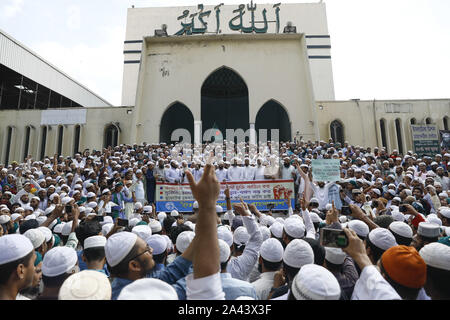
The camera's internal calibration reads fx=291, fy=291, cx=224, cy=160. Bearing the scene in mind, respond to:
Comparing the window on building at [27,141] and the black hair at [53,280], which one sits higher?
the window on building at [27,141]

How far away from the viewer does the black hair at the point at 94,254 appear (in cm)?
225

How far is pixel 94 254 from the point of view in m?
2.26

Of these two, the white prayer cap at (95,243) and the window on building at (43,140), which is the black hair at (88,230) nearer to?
the white prayer cap at (95,243)

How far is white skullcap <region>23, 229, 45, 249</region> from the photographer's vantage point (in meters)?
2.86

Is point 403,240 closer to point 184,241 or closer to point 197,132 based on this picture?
point 184,241

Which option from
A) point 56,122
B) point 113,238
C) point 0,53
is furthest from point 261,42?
point 113,238

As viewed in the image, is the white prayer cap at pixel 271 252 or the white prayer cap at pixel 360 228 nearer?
the white prayer cap at pixel 271 252

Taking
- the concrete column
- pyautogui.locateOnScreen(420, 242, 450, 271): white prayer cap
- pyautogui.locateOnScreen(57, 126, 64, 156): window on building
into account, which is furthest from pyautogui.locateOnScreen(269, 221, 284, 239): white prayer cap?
pyautogui.locateOnScreen(57, 126, 64, 156): window on building

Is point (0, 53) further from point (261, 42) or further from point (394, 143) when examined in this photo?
point (394, 143)

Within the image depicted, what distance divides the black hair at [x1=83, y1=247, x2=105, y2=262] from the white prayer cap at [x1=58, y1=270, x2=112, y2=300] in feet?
3.85

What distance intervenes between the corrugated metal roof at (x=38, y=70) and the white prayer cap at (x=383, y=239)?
1943 cm

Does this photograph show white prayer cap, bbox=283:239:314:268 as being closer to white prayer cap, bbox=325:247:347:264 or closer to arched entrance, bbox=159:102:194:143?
white prayer cap, bbox=325:247:347:264

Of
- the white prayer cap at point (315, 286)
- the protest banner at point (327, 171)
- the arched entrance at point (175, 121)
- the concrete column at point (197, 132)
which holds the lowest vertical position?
the white prayer cap at point (315, 286)

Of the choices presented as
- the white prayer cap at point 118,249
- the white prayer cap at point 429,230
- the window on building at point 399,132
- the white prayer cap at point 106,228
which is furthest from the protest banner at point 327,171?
the window on building at point 399,132
